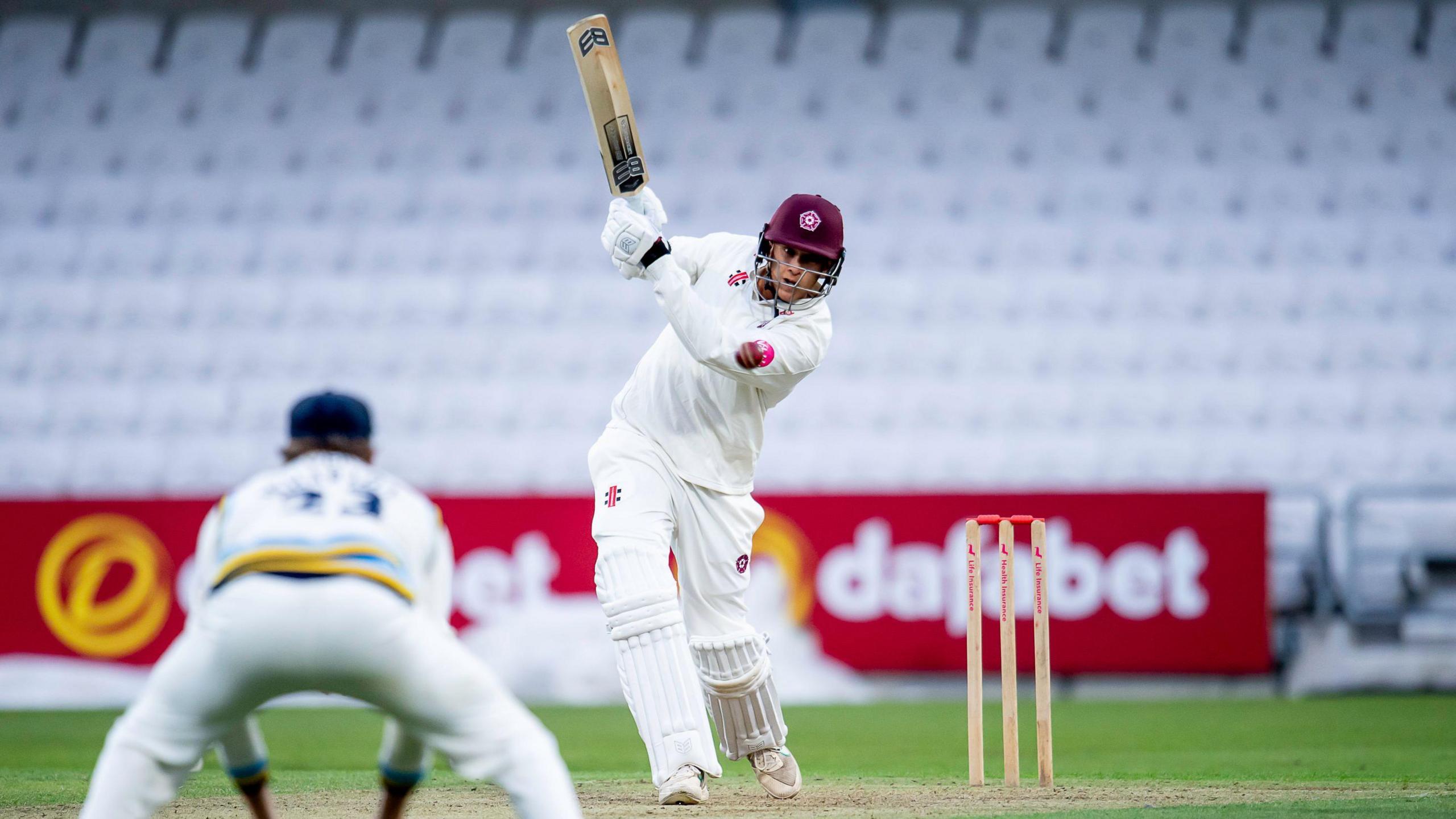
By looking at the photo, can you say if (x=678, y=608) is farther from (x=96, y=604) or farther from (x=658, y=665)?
(x=96, y=604)

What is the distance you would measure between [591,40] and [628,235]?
0.64 meters

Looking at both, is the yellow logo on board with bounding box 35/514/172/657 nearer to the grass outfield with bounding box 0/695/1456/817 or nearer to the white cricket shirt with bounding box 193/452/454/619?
the grass outfield with bounding box 0/695/1456/817

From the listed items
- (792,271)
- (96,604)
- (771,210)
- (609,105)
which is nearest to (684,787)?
(792,271)

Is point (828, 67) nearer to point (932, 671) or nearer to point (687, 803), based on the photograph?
point (932, 671)

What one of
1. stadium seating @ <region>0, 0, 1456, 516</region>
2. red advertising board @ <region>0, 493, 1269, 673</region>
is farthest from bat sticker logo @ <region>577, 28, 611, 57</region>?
stadium seating @ <region>0, 0, 1456, 516</region>

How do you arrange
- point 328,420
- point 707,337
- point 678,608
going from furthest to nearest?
point 678,608
point 707,337
point 328,420

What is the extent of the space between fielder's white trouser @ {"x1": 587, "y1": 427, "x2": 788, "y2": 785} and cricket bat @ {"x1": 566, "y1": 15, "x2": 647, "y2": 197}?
2.30 ft

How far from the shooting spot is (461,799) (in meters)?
4.51

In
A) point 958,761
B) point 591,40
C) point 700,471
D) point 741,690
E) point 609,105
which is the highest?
point 591,40

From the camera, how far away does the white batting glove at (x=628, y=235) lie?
403 centimetres

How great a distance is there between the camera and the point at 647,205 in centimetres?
424

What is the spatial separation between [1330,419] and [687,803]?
23.8 feet

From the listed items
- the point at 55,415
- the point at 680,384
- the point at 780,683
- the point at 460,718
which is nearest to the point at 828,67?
the point at 780,683

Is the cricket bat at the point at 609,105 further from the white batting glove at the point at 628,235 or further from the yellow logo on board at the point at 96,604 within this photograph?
the yellow logo on board at the point at 96,604
